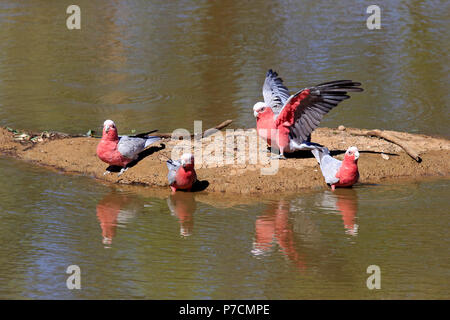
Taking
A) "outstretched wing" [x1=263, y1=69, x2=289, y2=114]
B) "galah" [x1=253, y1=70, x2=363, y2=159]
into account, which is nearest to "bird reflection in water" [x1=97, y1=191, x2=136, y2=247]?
"galah" [x1=253, y1=70, x2=363, y2=159]

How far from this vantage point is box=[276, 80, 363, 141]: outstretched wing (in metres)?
9.53

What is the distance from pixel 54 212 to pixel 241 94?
5904 millimetres

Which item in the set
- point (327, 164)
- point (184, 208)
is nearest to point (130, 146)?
point (184, 208)

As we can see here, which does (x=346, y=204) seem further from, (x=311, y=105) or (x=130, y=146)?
(x=130, y=146)

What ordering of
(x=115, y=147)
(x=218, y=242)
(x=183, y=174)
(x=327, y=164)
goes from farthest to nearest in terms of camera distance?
(x=115, y=147) → (x=327, y=164) → (x=183, y=174) → (x=218, y=242)

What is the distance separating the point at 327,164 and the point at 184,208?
2036 mm

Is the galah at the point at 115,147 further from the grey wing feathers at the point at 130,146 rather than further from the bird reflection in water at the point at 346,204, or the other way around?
the bird reflection in water at the point at 346,204

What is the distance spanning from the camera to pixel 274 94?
10672mm

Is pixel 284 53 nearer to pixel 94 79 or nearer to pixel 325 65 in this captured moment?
pixel 325 65

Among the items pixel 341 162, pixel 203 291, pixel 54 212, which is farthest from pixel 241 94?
pixel 203 291

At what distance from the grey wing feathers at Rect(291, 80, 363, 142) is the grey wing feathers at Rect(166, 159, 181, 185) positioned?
174 centimetres

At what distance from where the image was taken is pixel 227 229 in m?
8.35

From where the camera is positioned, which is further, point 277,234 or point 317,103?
point 317,103

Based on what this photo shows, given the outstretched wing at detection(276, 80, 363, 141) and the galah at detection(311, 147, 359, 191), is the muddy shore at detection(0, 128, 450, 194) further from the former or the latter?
the outstretched wing at detection(276, 80, 363, 141)
